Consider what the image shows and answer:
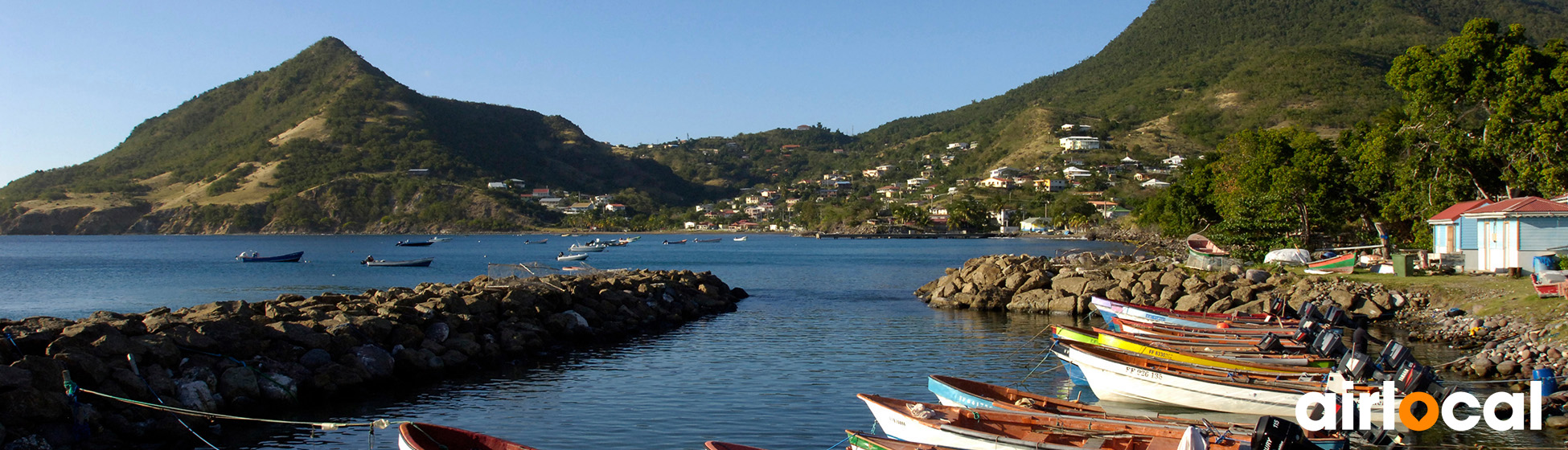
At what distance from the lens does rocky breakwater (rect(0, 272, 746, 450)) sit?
1369 cm

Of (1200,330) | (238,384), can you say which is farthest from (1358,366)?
(238,384)

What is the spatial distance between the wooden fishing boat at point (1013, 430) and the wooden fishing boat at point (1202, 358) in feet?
18.9

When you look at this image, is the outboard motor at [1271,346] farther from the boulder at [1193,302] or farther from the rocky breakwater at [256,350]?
the rocky breakwater at [256,350]

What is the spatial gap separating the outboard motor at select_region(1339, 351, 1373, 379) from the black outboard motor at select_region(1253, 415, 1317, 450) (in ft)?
16.5

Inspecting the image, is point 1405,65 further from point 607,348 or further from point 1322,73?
point 1322,73

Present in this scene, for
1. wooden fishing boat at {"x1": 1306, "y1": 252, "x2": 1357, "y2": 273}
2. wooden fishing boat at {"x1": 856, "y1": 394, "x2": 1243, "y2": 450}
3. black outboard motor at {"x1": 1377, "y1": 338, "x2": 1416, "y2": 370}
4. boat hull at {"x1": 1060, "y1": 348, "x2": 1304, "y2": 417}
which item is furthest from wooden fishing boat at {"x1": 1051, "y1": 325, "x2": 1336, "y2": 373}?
wooden fishing boat at {"x1": 1306, "y1": 252, "x2": 1357, "y2": 273}

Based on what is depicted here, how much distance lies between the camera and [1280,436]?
9.80 metres

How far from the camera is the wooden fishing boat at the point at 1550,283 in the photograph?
2150cm

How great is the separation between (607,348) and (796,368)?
5.87m

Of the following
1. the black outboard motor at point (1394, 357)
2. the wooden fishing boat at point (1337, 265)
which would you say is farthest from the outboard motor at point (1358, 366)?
the wooden fishing boat at point (1337, 265)

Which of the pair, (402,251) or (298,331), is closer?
(298,331)

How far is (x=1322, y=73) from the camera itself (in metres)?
171

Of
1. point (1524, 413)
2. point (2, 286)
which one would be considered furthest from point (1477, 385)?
point (2, 286)

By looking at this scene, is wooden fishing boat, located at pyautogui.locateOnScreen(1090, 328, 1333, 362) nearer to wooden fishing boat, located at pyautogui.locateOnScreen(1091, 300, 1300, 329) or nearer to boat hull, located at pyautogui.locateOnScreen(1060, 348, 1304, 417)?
wooden fishing boat, located at pyautogui.locateOnScreen(1091, 300, 1300, 329)
